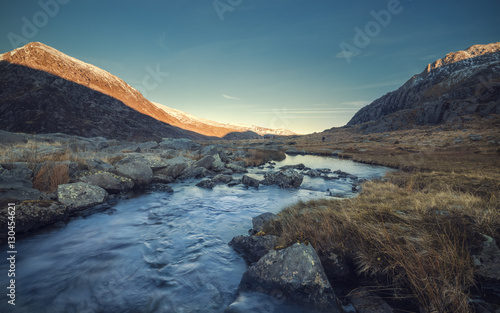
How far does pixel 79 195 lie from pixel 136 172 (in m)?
4.15

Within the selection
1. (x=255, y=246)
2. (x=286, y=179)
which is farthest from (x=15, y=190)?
(x=286, y=179)

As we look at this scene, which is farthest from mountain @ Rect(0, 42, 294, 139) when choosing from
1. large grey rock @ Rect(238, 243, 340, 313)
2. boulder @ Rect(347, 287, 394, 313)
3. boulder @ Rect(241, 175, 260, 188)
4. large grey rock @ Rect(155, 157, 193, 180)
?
boulder @ Rect(347, 287, 394, 313)

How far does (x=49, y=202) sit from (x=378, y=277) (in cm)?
1015

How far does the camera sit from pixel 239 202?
35.2 ft

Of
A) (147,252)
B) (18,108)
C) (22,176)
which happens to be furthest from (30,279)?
(18,108)

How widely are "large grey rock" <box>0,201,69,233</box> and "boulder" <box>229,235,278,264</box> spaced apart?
6.71 m

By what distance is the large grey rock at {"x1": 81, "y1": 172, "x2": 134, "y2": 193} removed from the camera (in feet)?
32.3

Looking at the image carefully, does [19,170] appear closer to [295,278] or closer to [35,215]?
[35,215]

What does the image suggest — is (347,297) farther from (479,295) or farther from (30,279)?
(30,279)

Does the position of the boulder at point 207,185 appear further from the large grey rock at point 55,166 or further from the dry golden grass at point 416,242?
the dry golden grass at point 416,242

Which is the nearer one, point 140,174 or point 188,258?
point 188,258

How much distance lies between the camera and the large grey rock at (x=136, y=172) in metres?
11.8

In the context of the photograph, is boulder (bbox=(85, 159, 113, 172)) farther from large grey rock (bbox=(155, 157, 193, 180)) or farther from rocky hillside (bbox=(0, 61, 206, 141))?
rocky hillside (bbox=(0, 61, 206, 141))

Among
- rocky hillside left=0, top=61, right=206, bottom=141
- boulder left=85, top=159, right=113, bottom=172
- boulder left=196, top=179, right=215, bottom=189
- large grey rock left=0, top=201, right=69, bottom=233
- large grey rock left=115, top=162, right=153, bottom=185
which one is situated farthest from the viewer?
rocky hillside left=0, top=61, right=206, bottom=141
